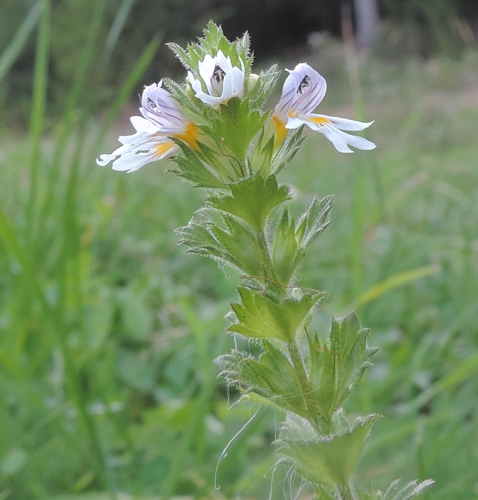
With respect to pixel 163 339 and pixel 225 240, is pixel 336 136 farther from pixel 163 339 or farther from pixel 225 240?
pixel 163 339

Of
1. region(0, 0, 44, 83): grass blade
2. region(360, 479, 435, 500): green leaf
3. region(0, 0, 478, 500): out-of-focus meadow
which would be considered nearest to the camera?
region(360, 479, 435, 500): green leaf

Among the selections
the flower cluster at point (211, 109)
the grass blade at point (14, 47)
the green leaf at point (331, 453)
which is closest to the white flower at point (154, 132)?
the flower cluster at point (211, 109)

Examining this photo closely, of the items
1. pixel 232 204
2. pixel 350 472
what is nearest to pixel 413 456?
pixel 350 472

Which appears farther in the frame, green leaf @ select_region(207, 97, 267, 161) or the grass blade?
the grass blade

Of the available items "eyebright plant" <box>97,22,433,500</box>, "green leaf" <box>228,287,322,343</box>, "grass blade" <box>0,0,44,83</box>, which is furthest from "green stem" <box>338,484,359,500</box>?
"grass blade" <box>0,0,44,83</box>

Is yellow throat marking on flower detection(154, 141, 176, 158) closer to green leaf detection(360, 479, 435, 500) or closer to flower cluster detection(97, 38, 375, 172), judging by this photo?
flower cluster detection(97, 38, 375, 172)

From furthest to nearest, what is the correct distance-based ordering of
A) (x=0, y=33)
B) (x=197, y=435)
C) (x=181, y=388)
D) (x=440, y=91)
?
1. (x=0, y=33)
2. (x=440, y=91)
3. (x=181, y=388)
4. (x=197, y=435)

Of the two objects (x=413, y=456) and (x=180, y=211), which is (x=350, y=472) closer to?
(x=413, y=456)
